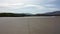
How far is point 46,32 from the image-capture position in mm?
1017

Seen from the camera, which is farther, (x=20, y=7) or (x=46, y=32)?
(x=20, y=7)

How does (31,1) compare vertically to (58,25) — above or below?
above

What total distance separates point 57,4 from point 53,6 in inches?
2.7

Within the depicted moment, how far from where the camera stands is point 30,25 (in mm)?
1100

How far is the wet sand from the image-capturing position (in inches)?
40.4

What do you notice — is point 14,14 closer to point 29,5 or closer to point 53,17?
→ point 29,5

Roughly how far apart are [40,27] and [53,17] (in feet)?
0.78

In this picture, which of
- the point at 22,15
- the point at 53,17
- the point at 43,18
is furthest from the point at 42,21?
the point at 22,15

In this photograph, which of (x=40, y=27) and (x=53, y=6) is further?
(x=53, y=6)

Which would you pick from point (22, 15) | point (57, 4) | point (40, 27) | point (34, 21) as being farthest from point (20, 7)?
point (57, 4)

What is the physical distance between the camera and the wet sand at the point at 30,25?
1025mm

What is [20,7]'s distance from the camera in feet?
3.94

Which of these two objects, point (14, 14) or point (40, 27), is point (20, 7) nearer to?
point (14, 14)

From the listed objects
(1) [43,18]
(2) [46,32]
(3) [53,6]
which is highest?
(3) [53,6]
